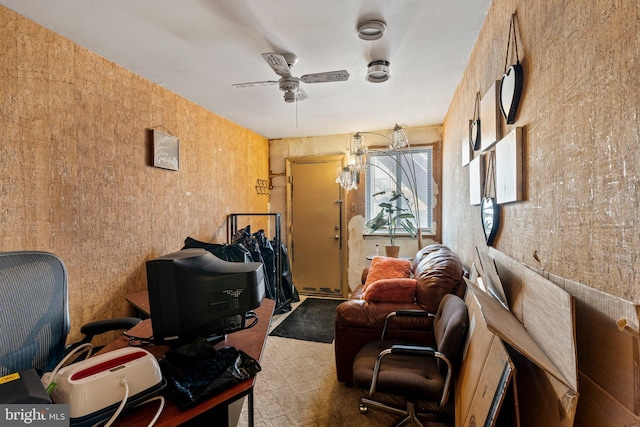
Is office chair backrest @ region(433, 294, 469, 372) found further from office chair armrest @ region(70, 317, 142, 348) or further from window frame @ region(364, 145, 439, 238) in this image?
window frame @ region(364, 145, 439, 238)

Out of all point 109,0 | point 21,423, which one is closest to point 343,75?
point 109,0

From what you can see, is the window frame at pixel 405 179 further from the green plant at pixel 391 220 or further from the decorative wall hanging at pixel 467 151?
the decorative wall hanging at pixel 467 151

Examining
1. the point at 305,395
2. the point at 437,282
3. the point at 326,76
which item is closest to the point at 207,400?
the point at 305,395

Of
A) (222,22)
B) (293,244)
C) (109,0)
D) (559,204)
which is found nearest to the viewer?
(559,204)

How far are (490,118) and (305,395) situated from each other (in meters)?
2.16

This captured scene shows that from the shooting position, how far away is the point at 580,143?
839 mm

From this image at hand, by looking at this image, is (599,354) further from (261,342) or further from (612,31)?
(261,342)

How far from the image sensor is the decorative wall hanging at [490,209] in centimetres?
158

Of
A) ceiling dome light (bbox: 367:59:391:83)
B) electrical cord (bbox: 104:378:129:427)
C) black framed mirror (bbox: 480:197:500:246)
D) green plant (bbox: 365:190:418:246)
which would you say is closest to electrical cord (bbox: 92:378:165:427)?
electrical cord (bbox: 104:378:129:427)

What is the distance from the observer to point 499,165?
1.49 m

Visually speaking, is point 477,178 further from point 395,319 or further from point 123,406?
point 123,406

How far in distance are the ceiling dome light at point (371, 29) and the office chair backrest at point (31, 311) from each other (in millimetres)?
2105

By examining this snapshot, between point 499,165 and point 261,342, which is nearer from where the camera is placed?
point 261,342

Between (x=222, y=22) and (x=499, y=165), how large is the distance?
181 cm
